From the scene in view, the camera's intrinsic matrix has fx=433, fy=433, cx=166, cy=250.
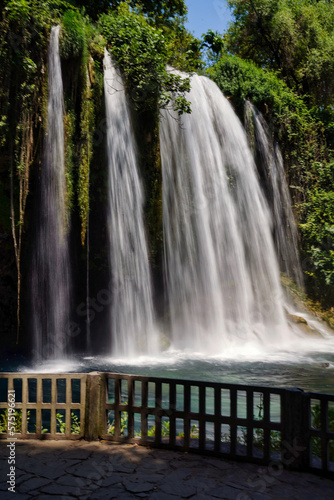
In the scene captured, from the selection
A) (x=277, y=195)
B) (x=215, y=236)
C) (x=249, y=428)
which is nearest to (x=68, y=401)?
(x=249, y=428)

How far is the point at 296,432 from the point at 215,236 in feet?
35.2

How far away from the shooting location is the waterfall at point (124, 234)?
11422mm

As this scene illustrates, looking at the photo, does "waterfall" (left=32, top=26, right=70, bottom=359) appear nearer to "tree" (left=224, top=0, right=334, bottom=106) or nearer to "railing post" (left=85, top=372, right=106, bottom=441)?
"railing post" (left=85, top=372, right=106, bottom=441)

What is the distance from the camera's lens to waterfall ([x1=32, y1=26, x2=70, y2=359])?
32.4 feet

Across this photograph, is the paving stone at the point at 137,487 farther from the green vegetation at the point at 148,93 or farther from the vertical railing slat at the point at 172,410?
the green vegetation at the point at 148,93

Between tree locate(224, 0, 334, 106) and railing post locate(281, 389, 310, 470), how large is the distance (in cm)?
1936

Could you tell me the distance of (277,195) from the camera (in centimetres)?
1706

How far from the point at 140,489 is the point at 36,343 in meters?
8.36

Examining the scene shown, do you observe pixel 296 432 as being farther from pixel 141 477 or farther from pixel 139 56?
pixel 139 56

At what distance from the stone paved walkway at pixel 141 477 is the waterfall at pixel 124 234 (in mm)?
7445

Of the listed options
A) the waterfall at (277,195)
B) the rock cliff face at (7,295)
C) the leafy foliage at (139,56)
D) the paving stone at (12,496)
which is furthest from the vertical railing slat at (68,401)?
the waterfall at (277,195)

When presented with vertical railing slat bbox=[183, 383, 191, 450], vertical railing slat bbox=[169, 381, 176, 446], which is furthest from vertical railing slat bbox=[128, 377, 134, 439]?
vertical railing slat bbox=[183, 383, 191, 450]

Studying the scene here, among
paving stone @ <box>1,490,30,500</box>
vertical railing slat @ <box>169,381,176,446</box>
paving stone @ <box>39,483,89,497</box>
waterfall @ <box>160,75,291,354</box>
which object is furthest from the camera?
waterfall @ <box>160,75,291,354</box>

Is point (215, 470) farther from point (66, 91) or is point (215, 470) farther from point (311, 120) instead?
point (311, 120)
